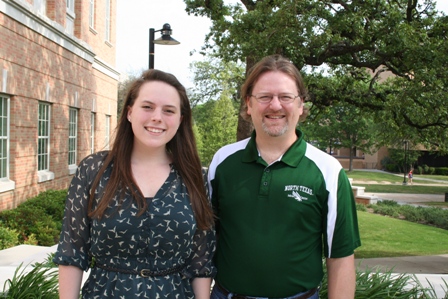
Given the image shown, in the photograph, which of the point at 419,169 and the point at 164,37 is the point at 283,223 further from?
the point at 419,169

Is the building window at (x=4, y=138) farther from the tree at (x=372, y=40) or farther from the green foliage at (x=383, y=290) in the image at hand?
the green foliage at (x=383, y=290)

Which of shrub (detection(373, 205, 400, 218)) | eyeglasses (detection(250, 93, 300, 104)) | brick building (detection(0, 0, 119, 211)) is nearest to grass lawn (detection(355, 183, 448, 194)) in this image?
shrub (detection(373, 205, 400, 218))

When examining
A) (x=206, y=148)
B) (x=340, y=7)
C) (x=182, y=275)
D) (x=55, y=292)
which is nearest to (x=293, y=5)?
(x=340, y=7)

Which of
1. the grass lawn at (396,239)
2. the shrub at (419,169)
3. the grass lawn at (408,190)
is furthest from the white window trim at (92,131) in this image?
the shrub at (419,169)

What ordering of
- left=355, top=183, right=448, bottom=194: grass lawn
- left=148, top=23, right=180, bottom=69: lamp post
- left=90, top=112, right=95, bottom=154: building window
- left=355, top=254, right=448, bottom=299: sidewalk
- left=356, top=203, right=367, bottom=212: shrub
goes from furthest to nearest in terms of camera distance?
left=355, top=183, right=448, bottom=194: grass lawn, left=356, top=203, right=367, bottom=212: shrub, left=90, top=112, right=95, bottom=154: building window, left=148, top=23, right=180, bottom=69: lamp post, left=355, top=254, right=448, bottom=299: sidewalk

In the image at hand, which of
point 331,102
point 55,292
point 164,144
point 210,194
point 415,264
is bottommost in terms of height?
point 415,264

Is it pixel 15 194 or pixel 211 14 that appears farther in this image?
pixel 211 14

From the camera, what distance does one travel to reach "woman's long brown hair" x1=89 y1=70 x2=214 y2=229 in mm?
2482

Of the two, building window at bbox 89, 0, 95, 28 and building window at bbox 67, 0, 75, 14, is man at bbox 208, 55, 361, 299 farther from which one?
building window at bbox 89, 0, 95, 28

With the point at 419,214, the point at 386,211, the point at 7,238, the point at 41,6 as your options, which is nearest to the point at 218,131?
the point at 386,211

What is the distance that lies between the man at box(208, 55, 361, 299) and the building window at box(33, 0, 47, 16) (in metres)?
10.8

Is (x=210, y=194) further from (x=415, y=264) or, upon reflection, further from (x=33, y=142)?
(x=33, y=142)

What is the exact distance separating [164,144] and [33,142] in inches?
399

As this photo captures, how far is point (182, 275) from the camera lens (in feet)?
8.52
